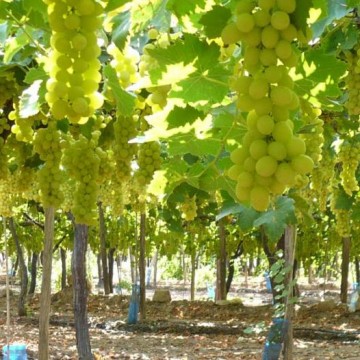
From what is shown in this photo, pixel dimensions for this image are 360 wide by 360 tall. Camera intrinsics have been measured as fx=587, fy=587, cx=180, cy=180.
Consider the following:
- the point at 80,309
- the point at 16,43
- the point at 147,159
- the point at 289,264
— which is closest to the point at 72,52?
the point at 16,43

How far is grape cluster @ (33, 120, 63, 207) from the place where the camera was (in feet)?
6.87

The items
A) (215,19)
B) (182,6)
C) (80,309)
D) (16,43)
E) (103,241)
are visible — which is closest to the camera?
(215,19)

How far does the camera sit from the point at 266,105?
0.79 metres

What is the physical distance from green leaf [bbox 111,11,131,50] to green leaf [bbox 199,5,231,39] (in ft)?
0.96

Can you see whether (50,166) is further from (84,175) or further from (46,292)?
(46,292)

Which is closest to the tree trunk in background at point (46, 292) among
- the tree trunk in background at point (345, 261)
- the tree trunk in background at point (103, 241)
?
the tree trunk in background at point (103, 241)

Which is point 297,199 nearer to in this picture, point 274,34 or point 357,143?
point 357,143

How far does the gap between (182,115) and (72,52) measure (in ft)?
1.64

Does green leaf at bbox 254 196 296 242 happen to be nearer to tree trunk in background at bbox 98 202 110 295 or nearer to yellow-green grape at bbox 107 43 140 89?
yellow-green grape at bbox 107 43 140 89

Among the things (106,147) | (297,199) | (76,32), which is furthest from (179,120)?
(297,199)

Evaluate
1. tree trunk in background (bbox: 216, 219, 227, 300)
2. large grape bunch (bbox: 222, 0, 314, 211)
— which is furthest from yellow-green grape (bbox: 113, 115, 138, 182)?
tree trunk in background (bbox: 216, 219, 227, 300)

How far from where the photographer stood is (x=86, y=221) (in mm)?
1987

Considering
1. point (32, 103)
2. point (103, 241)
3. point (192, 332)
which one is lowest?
point (192, 332)

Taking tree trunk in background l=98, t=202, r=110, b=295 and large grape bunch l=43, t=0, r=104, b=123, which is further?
tree trunk in background l=98, t=202, r=110, b=295
